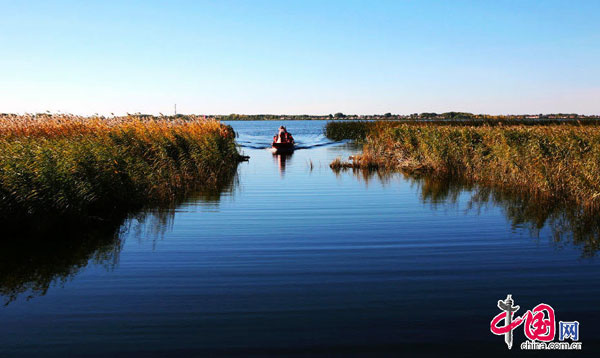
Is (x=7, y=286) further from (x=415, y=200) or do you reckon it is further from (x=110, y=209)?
(x=415, y=200)

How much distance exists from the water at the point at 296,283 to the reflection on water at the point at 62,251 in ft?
0.16

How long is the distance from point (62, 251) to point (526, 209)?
489 inches

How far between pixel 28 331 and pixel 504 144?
1895 centimetres

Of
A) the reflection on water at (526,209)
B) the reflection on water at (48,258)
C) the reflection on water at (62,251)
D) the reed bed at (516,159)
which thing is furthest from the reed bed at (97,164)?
the reed bed at (516,159)

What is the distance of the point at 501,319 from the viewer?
22.4ft

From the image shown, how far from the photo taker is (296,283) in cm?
836

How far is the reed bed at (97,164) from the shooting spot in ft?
39.5

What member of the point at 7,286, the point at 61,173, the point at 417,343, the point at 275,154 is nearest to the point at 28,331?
the point at 7,286

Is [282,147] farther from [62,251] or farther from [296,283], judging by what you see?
[296,283]

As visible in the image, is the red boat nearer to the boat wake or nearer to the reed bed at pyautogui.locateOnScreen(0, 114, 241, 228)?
the boat wake

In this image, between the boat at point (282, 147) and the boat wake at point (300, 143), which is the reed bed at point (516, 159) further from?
the boat wake at point (300, 143)

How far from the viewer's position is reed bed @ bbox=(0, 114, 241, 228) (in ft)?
39.5

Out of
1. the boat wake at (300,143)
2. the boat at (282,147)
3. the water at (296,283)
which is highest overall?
the boat at (282,147)

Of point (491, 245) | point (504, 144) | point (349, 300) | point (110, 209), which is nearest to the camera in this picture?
point (349, 300)
